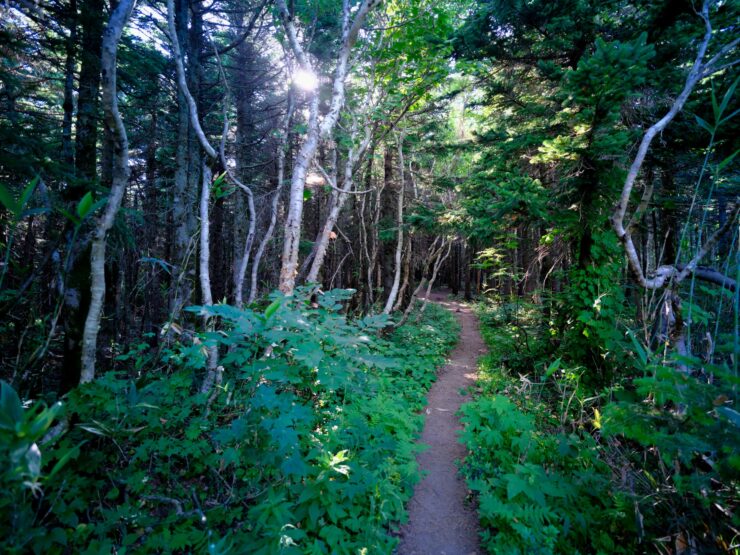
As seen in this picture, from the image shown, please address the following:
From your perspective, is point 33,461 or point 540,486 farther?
point 540,486

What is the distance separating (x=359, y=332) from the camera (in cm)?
323

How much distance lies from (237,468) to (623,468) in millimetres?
3898

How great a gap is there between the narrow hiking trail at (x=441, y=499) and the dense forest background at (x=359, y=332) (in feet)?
0.73

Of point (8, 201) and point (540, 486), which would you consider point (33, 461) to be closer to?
point (8, 201)

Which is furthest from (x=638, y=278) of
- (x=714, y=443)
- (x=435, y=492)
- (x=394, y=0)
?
(x=394, y=0)

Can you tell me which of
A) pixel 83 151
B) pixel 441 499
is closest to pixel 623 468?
pixel 441 499

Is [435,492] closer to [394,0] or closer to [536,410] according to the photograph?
[536,410]

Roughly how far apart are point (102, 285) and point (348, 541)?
3393 millimetres

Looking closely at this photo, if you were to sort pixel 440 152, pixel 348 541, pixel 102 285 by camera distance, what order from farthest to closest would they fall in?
pixel 440 152 → pixel 102 285 → pixel 348 541

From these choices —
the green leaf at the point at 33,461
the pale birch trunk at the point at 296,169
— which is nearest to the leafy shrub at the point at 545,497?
the green leaf at the point at 33,461

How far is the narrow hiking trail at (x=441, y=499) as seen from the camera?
3.25m

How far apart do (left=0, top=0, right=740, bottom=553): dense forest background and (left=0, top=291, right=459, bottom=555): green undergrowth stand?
3 cm

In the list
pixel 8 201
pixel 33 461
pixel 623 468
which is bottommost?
pixel 623 468

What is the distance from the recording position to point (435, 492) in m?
3.97
